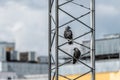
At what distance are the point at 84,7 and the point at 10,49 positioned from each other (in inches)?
6658

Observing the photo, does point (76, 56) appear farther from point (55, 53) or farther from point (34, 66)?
point (34, 66)

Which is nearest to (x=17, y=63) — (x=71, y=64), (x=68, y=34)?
(x=71, y=64)

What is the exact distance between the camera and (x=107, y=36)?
9131 cm

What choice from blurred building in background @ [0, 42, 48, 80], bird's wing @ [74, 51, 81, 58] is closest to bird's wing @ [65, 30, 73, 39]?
bird's wing @ [74, 51, 81, 58]

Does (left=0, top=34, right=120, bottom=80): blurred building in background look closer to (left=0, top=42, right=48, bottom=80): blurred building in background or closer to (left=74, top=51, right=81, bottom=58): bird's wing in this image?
(left=0, top=42, right=48, bottom=80): blurred building in background


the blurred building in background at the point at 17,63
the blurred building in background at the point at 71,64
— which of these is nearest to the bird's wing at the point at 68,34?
the blurred building in background at the point at 71,64

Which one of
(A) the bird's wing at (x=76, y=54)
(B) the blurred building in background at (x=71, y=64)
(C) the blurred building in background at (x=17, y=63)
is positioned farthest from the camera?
(C) the blurred building in background at (x=17, y=63)

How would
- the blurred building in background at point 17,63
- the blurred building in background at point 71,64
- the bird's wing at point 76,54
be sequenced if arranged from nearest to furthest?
the bird's wing at point 76,54, the blurred building in background at point 71,64, the blurred building in background at point 17,63

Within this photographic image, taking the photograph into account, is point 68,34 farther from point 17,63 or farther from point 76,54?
point 17,63

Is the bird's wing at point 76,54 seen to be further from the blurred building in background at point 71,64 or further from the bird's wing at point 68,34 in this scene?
the blurred building in background at point 71,64

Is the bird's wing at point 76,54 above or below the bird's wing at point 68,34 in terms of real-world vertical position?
Result: below

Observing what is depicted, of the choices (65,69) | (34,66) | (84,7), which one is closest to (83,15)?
(84,7)

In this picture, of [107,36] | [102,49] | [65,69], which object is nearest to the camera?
[65,69]

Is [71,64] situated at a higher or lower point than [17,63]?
lower
